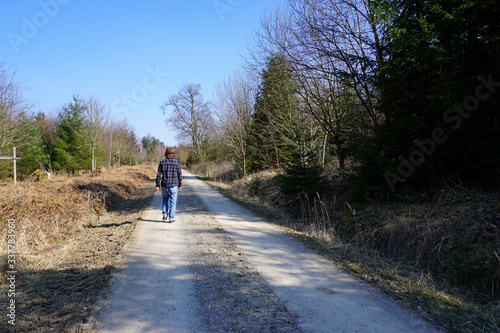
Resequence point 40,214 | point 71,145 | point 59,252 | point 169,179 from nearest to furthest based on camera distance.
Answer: point 59,252
point 40,214
point 169,179
point 71,145

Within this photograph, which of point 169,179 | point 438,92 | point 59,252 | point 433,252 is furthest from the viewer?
point 169,179

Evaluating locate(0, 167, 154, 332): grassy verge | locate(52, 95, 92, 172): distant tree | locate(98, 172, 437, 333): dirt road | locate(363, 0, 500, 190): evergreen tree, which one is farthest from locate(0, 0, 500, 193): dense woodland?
locate(52, 95, 92, 172): distant tree

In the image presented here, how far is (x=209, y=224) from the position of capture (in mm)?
7961

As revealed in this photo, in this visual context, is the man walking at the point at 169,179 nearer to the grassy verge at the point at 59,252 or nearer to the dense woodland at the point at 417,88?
the grassy verge at the point at 59,252

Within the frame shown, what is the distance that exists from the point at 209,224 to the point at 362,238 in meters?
4.03

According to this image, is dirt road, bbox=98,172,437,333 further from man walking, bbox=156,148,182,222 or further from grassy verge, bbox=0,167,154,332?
man walking, bbox=156,148,182,222

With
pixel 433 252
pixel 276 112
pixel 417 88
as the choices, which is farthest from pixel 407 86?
pixel 276 112

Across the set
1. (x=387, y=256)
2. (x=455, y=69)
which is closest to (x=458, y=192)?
(x=387, y=256)

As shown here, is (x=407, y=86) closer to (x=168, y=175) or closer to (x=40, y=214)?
(x=168, y=175)

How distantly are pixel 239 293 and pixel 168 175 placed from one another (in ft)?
15.9

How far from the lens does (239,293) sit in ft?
12.0

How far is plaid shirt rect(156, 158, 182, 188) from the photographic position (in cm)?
779

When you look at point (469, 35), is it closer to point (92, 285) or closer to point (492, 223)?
point (492, 223)

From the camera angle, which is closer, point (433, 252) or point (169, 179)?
point (433, 252)
